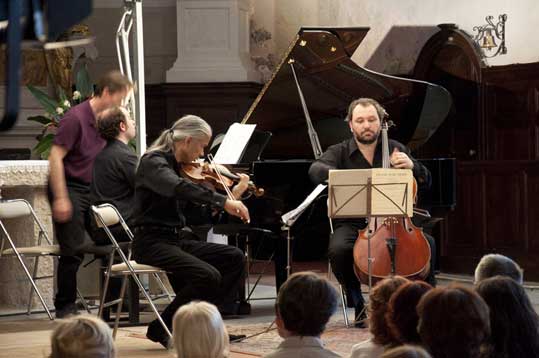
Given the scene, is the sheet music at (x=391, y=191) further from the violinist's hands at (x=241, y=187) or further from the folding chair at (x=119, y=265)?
the folding chair at (x=119, y=265)

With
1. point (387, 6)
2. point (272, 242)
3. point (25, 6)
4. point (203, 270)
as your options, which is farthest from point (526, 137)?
point (25, 6)

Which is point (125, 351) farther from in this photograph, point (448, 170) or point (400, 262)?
point (448, 170)

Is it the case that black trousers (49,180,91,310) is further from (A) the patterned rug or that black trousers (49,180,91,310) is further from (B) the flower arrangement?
(B) the flower arrangement

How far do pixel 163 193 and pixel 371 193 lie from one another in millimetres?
1082

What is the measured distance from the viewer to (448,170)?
742 cm

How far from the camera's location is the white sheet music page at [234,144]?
23.7 ft

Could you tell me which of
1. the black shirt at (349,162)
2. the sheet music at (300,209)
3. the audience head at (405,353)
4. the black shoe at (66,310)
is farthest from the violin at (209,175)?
the audience head at (405,353)

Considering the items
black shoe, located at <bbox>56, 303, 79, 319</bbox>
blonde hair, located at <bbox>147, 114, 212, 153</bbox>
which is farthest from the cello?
black shoe, located at <bbox>56, 303, 79, 319</bbox>

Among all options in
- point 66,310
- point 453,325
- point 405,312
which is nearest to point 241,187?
point 66,310

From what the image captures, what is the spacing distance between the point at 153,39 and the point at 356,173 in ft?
23.7

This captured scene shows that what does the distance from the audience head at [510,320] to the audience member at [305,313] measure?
1.57 ft

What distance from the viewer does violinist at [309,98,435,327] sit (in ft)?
21.4

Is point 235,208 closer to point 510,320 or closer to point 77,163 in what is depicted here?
point 77,163

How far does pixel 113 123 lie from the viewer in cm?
658
